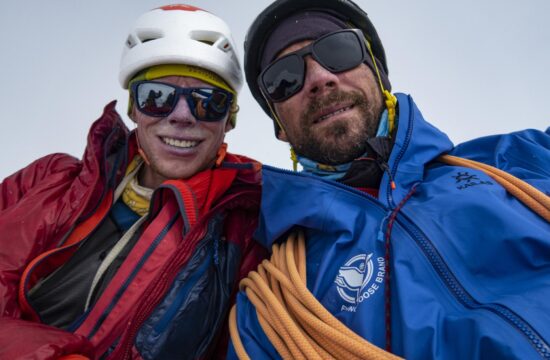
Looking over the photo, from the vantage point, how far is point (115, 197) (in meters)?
2.58

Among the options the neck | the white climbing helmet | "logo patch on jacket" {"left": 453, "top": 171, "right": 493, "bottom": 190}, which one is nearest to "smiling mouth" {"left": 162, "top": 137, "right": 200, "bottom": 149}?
the neck

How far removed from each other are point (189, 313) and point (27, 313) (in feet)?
3.05

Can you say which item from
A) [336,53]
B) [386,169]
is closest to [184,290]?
[386,169]

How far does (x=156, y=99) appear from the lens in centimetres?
255

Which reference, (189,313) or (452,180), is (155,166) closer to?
(189,313)

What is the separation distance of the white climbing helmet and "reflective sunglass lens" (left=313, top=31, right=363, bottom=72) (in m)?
0.91

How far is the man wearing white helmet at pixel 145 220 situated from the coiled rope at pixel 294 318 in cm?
41

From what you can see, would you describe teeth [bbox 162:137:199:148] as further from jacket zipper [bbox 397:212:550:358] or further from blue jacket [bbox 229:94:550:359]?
jacket zipper [bbox 397:212:550:358]

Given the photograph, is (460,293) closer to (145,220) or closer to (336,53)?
(336,53)

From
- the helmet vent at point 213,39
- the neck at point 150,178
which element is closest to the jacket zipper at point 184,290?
the neck at point 150,178

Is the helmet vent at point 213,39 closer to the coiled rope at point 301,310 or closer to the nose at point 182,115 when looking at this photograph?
the nose at point 182,115

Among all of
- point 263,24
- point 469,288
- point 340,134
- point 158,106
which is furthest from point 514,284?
point 158,106

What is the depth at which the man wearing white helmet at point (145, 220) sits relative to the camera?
6.25 ft

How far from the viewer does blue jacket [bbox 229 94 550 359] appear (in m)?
1.12
